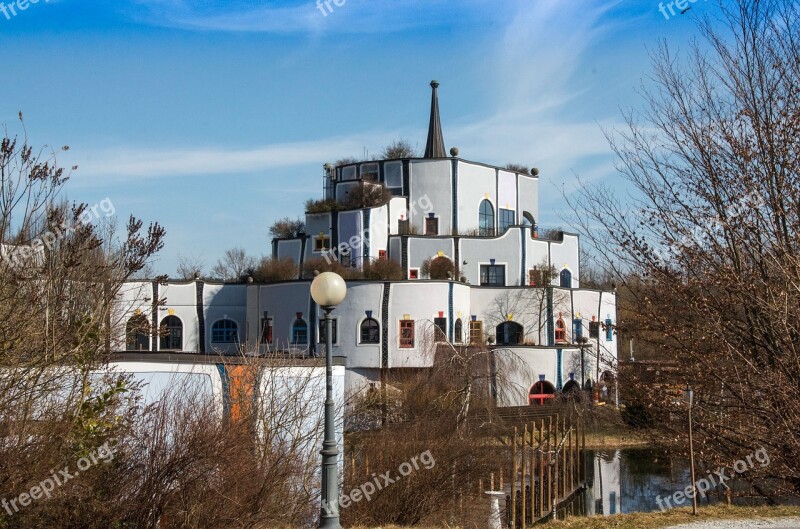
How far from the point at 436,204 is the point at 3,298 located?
29.8 m

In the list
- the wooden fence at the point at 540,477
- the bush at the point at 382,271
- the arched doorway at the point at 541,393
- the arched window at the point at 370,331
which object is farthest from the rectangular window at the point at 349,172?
the wooden fence at the point at 540,477

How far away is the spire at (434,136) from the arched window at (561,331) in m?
9.80

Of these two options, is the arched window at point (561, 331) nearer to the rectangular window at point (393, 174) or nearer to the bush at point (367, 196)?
the bush at point (367, 196)

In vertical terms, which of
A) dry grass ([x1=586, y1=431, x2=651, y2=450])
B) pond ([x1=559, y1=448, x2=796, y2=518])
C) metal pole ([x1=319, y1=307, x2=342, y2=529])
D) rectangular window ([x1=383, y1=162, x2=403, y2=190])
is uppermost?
rectangular window ([x1=383, y1=162, x2=403, y2=190])

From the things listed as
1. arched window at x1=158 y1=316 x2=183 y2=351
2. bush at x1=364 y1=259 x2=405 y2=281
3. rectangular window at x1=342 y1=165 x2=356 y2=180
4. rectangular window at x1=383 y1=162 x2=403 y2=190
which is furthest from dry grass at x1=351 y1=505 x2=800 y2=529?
rectangular window at x1=342 y1=165 x2=356 y2=180

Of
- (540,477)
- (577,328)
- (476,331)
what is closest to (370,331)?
(476,331)

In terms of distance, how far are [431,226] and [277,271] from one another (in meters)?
7.52

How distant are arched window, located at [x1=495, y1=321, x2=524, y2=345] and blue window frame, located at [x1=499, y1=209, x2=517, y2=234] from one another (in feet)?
17.5

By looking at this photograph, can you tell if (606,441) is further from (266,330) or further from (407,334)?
(266,330)

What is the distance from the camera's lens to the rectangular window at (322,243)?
116ft

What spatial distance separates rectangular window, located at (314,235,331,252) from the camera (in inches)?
1387

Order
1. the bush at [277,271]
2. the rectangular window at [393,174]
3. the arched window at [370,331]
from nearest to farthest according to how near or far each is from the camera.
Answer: the arched window at [370,331] < the bush at [277,271] < the rectangular window at [393,174]

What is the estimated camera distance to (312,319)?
3206 cm

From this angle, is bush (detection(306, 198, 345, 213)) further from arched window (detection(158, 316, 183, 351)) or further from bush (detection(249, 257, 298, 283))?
arched window (detection(158, 316, 183, 351))
